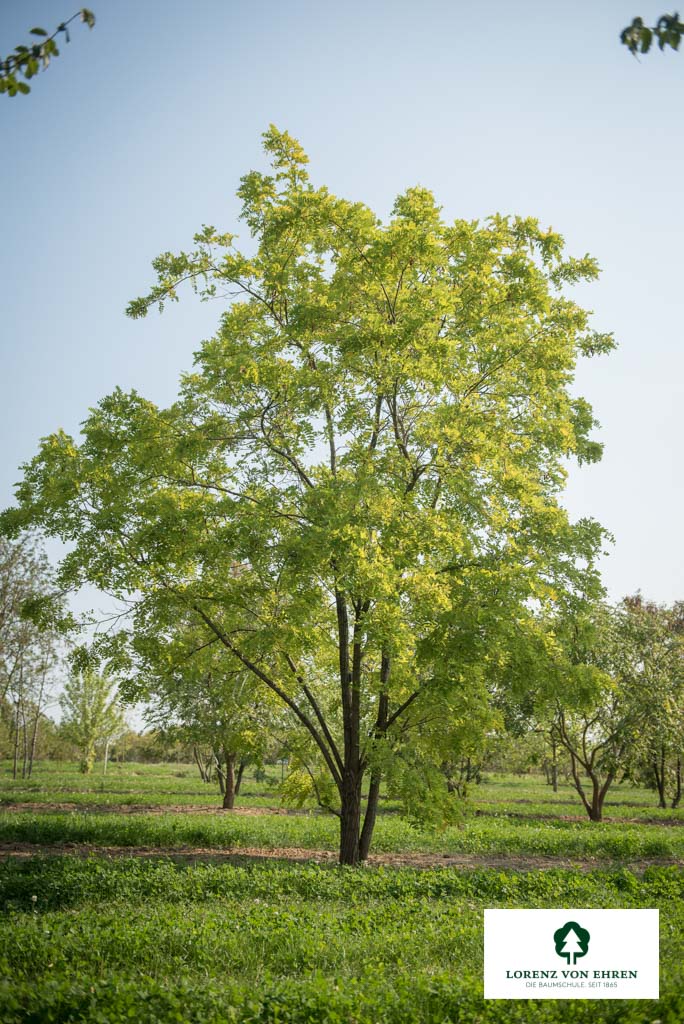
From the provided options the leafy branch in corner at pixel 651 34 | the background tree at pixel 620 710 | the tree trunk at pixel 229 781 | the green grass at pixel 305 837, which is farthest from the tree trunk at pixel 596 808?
the leafy branch in corner at pixel 651 34

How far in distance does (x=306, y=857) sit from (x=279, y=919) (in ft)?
21.4

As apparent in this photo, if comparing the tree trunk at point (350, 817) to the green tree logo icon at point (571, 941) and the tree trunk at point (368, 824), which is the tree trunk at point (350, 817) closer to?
the tree trunk at point (368, 824)

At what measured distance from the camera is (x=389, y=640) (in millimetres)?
10250

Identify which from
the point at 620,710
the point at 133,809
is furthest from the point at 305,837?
the point at 620,710

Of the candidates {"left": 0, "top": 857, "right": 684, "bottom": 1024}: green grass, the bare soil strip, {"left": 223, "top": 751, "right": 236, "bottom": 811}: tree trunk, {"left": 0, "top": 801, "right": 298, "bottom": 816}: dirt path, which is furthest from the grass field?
{"left": 223, "top": 751, "right": 236, "bottom": 811}: tree trunk

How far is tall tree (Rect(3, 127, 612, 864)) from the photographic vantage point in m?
10.7

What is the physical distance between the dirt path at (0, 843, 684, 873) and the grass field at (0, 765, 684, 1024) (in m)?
0.07

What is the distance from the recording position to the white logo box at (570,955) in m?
5.91

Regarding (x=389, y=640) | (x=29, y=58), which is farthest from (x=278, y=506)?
(x=29, y=58)

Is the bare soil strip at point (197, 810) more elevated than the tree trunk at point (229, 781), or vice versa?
the tree trunk at point (229, 781)

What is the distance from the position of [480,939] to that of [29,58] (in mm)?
7935

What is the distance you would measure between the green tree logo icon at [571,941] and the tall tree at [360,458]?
3983 millimetres

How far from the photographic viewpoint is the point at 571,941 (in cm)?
665

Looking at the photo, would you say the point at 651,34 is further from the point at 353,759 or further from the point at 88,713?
the point at 88,713
